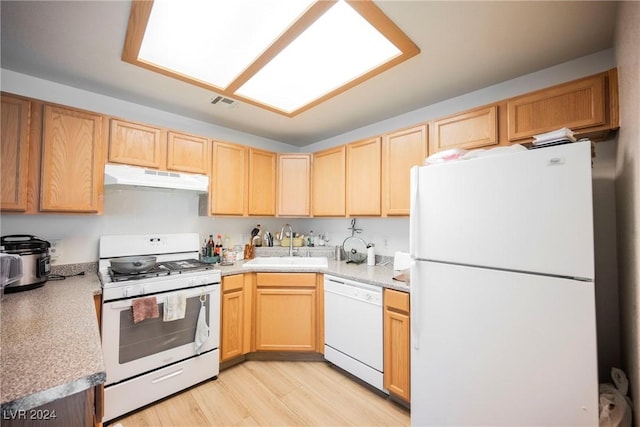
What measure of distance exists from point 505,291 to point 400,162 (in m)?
1.32

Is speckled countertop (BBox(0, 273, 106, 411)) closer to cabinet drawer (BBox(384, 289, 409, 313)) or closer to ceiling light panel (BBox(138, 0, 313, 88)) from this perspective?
ceiling light panel (BBox(138, 0, 313, 88))

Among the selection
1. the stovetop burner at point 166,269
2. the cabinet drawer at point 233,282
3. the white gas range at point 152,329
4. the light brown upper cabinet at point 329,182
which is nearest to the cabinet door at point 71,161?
the white gas range at point 152,329

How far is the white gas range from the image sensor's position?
1699 millimetres

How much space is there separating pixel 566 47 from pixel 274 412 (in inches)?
119

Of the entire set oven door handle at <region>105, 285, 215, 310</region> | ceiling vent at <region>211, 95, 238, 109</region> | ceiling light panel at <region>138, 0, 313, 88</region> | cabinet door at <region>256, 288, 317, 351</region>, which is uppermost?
ceiling vent at <region>211, 95, 238, 109</region>

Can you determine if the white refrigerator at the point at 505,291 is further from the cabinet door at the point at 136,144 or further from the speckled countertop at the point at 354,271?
the cabinet door at the point at 136,144

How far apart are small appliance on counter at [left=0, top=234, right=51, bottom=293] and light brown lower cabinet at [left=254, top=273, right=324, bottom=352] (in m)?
1.50

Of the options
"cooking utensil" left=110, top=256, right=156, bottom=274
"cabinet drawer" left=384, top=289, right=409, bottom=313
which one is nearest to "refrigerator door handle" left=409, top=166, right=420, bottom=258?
"cabinet drawer" left=384, top=289, right=409, bottom=313

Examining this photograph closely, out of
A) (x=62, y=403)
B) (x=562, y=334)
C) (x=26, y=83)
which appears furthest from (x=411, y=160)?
(x=26, y=83)

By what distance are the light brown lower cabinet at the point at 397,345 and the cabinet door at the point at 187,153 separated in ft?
6.67

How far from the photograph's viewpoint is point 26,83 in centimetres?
188

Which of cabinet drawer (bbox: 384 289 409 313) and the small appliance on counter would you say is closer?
the small appliance on counter

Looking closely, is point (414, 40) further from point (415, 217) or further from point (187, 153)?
point (187, 153)

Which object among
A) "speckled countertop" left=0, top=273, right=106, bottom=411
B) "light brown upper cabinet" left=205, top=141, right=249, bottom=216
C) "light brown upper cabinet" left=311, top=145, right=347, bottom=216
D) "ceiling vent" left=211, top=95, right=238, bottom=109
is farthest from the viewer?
"light brown upper cabinet" left=311, top=145, right=347, bottom=216
